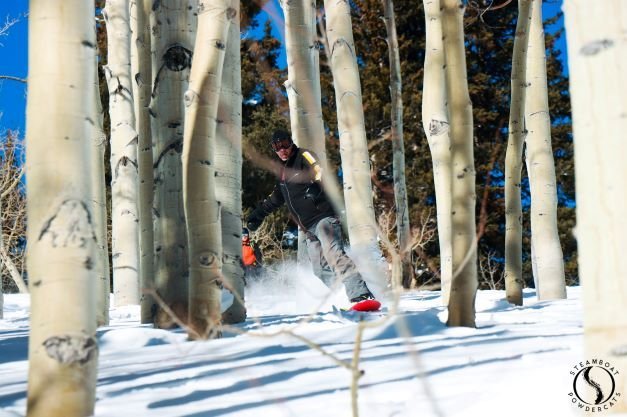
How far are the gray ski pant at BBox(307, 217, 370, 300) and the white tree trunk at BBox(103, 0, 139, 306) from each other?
3249 mm

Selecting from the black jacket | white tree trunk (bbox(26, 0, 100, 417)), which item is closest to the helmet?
the black jacket

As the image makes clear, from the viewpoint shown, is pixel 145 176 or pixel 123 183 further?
pixel 123 183

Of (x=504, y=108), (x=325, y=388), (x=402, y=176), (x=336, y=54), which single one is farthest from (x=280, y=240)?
(x=325, y=388)

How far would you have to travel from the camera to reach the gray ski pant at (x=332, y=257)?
5.79m

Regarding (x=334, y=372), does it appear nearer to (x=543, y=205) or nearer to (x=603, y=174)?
(x=603, y=174)

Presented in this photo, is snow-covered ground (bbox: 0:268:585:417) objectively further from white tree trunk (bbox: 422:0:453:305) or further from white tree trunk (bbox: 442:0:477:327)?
white tree trunk (bbox: 422:0:453:305)

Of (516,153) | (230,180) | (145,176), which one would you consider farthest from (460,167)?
(145,176)

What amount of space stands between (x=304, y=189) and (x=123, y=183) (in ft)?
11.0

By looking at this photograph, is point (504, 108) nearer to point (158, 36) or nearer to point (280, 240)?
point (280, 240)

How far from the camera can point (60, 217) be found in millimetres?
2377

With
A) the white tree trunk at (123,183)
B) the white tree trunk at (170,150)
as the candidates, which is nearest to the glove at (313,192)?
the white tree trunk at (170,150)

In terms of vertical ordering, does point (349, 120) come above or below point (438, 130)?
above

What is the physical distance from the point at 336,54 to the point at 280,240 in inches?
434

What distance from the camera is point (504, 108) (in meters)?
18.8
